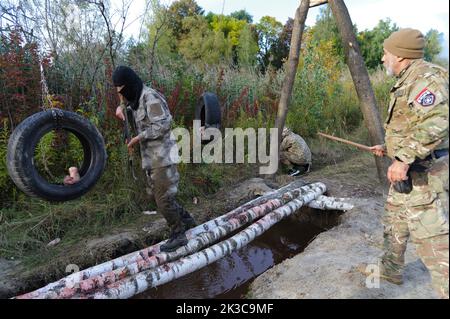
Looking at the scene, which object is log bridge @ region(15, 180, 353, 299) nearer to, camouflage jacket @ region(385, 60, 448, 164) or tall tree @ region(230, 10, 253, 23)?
camouflage jacket @ region(385, 60, 448, 164)

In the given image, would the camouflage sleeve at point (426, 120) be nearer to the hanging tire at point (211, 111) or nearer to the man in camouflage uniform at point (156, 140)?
the man in camouflage uniform at point (156, 140)

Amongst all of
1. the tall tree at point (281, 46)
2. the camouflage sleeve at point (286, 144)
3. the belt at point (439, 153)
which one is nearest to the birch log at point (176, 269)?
the belt at point (439, 153)

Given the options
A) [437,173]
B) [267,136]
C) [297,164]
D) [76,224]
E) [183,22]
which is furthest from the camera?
[183,22]

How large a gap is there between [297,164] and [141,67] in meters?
3.57

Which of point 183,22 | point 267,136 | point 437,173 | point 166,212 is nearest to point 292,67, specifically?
point 267,136

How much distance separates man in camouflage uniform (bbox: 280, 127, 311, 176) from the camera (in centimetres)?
700

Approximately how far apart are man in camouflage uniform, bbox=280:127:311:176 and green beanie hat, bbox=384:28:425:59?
170 inches

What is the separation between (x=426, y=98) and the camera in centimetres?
245

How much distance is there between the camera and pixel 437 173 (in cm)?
253

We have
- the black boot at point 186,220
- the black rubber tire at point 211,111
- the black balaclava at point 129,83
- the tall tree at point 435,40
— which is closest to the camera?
the tall tree at point 435,40

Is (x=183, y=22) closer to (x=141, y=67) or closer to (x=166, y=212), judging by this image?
(x=141, y=67)

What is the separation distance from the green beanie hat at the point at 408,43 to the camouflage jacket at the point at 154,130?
6.90ft

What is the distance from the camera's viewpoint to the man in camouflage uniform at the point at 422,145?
7.98 feet
